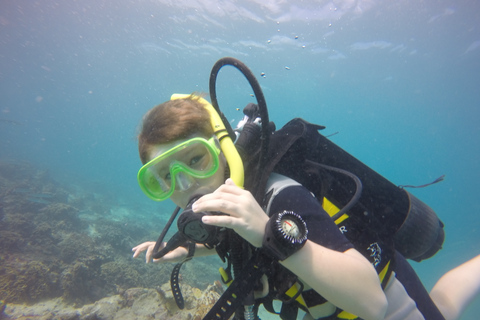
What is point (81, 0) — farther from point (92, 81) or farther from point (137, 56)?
point (92, 81)

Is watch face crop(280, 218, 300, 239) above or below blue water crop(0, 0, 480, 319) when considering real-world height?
below

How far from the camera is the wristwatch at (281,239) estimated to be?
1.14 meters

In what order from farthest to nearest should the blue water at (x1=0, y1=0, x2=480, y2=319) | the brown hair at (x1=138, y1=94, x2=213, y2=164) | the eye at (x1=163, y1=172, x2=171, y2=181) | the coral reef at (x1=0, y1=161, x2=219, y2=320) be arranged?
the blue water at (x1=0, y1=0, x2=480, y2=319) → the coral reef at (x1=0, y1=161, x2=219, y2=320) → the eye at (x1=163, y1=172, x2=171, y2=181) → the brown hair at (x1=138, y1=94, x2=213, y2=164)

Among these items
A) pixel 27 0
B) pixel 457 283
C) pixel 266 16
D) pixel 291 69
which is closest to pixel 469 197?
pixel 291 69

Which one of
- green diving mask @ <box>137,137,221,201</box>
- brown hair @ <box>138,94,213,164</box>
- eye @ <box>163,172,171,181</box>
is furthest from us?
eye @ <box>163,172,171,181</box>

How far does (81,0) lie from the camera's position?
21969 millimetres

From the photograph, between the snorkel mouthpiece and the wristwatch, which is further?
the snorkel mouthpiece

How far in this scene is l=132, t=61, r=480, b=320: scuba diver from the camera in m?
1.22

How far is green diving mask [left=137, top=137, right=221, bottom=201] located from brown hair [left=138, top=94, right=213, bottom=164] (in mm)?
125

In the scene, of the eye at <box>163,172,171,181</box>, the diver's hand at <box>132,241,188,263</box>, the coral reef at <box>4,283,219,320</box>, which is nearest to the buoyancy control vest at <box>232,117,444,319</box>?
the eye at <box>163,172,171,181</box>

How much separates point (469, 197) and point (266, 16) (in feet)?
279

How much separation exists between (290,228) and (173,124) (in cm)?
122

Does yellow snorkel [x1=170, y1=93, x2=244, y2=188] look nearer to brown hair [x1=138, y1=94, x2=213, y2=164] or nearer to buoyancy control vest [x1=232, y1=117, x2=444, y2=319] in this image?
brown hair [x1=138, y1=94, x2=213, y2=164]

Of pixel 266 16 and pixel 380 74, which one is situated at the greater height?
pixel 380 74
